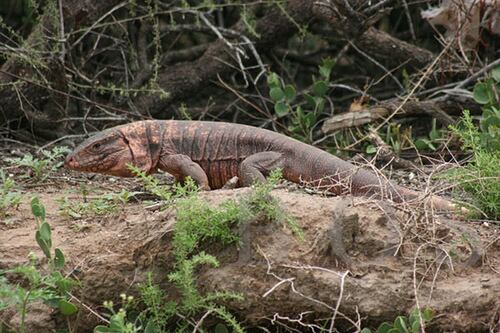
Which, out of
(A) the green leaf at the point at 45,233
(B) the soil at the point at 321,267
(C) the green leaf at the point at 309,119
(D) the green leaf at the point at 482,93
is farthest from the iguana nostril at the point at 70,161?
(D) the green leaf at the point at 482,93

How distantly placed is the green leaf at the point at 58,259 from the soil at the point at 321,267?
0.14 meters

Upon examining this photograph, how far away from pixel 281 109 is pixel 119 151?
1.96 m

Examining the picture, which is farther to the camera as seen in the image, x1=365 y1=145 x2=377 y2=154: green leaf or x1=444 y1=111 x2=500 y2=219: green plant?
x1=365 y1=145 x2=377 y2=154: green leaf

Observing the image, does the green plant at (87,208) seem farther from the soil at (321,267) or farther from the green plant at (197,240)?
the green plant at (197,240)

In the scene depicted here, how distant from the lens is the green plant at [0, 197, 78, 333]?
5.00 metres

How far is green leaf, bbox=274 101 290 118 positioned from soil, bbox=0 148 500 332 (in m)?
3.24

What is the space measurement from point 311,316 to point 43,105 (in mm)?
4840

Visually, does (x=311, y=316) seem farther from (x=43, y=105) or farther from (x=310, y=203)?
(x=43, y=105)

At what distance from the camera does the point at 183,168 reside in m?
7.46

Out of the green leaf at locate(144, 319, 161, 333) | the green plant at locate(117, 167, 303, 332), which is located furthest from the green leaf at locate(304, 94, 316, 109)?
the green leaf at locate(144, 319, 161, 333)

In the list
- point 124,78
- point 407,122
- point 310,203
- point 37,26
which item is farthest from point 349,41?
point 310,203

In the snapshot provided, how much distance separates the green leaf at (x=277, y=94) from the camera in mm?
8898

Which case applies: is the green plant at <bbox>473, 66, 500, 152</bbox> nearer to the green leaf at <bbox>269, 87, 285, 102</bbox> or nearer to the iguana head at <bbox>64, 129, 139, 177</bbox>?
the green leaf at <bbox>269, 87, 285, 102</bbox>

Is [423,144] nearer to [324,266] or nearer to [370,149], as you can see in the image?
[370,149]
